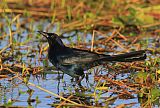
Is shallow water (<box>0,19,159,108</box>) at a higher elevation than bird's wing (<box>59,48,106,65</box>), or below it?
below

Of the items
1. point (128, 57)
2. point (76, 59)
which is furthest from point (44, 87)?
point (128, 57)

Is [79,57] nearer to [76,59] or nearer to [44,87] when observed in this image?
[76,59]

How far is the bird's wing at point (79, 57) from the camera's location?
6.55 meters

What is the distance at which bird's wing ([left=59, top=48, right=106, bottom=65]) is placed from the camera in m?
6.55

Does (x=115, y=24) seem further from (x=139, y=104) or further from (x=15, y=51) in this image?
(x=139, y=104)

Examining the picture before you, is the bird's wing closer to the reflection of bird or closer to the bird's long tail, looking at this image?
the reflection of bird

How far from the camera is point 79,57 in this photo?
661cm

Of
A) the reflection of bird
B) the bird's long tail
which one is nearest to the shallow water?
the reflection of bird

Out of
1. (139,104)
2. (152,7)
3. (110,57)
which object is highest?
(152,7)

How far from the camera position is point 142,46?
906cm

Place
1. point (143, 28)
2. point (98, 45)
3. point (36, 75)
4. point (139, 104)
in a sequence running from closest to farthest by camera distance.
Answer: point (139, 104) < point (36, 75) < point (98, 45) < point (143, 28)

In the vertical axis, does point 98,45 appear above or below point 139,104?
above

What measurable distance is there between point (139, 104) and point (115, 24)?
522cm

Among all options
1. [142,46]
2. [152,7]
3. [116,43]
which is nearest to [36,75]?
[116,43]
